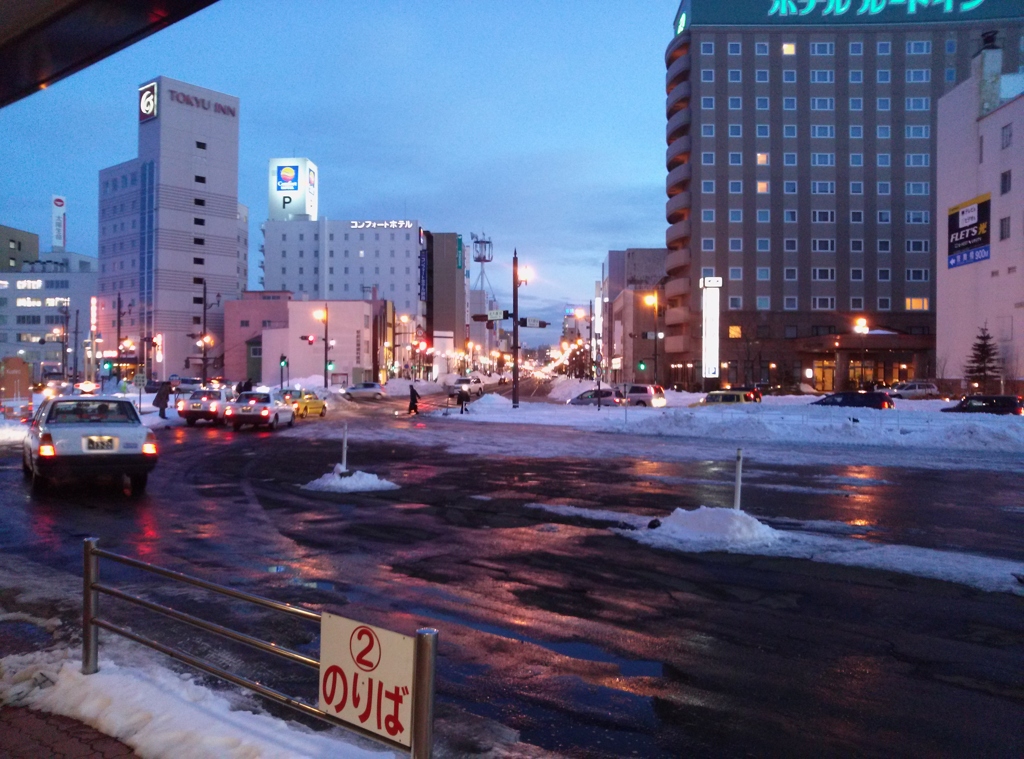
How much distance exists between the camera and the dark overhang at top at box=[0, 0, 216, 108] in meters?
4.97

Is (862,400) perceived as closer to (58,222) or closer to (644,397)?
(644,397)

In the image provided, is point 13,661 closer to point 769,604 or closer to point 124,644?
point 124,644

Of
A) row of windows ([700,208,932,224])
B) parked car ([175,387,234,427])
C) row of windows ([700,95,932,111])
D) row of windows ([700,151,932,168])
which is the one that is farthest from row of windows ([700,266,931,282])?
parked car ([175,387,234,427])

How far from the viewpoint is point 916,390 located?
53.5 metres

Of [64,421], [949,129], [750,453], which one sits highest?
[949,129]

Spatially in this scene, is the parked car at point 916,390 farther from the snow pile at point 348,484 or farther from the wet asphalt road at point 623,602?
the snow pile at point 348,484

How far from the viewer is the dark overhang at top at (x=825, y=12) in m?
79.9

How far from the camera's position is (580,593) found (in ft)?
25.8

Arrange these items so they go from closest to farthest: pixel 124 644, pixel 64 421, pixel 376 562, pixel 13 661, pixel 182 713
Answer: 1. pixel 182 713
2. pixel 13 661
3. pixel 124 644
4. pixel 376 562
5. pixel 64 421

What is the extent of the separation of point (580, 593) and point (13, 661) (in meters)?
4.71

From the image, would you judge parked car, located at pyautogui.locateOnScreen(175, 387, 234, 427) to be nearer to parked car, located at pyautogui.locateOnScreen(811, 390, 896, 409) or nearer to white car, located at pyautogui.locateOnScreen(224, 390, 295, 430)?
white car, located at pyautogui.locateOnScreen(224, 390, 295, 430)

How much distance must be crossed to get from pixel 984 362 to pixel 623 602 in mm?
53360

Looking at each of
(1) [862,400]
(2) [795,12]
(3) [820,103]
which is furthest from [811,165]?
(1) [862,400]

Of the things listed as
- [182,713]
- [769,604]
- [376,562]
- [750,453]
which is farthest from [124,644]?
[750,453]
